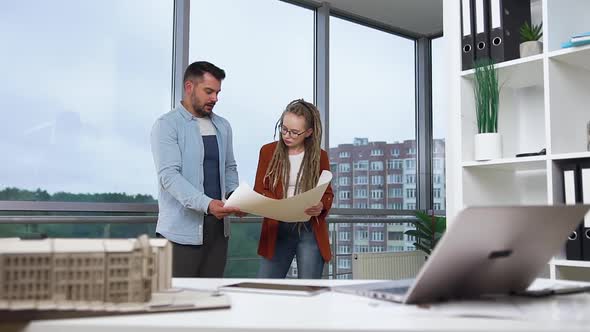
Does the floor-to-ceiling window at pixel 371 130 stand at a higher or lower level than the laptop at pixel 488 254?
higher

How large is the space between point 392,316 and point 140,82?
297 centimetres

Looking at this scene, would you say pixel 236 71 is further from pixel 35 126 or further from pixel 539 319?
pixel 539 319

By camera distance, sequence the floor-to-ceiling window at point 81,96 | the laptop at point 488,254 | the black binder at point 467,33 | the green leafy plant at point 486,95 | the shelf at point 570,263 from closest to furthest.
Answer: the laptop at point 488,254 → the shelf at point 570,263 → the green leafy plant at point 486,95 → the black binder at point 467,33 → the floor-to-ceiling window at point 81,96

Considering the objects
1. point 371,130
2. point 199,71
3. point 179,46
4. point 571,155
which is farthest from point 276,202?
point 371,130

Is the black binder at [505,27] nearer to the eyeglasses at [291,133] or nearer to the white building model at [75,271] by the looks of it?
the eyeglasses at [291,133]

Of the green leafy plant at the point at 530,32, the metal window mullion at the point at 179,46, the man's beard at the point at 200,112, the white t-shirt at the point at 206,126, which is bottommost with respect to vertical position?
the white t-shirt at the point at 206,126

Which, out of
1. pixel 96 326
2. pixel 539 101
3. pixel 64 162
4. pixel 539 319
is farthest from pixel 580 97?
pixel 64 162

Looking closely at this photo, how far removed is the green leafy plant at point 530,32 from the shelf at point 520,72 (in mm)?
123

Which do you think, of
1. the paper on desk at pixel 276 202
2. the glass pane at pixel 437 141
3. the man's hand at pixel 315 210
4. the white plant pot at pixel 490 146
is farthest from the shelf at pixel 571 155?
the glass pane at pixel 437 141

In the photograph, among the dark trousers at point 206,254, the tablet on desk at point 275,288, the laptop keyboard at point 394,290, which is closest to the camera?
the laptop keyboard at point 394,290

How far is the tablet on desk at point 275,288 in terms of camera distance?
3.17 ft

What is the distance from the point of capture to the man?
101 inches

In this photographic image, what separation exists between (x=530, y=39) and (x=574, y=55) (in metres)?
0.21

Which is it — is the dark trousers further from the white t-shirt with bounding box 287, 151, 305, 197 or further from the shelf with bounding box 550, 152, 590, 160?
the shelf with bounding box 550, 152, 590, 160
